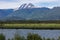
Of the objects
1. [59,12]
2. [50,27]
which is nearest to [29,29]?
[50,27]

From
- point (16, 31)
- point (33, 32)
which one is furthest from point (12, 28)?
point (33, 32)

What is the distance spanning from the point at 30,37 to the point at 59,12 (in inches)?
2670

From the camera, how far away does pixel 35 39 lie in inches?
186

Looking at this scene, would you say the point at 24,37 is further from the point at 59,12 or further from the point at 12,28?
the point at 59,12

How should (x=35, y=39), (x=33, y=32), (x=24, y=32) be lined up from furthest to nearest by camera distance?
(x=24, y=32) → (x=33, y=32) → (x=35, y=39)

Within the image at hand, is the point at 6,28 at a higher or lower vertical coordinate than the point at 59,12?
higher

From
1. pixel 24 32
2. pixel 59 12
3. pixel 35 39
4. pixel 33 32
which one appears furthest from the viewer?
pixel 59 12

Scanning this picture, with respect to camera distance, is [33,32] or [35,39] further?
[33,32]

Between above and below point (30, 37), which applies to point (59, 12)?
below

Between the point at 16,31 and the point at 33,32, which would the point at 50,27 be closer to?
the point at 33,32

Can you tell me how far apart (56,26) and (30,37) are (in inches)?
22.1

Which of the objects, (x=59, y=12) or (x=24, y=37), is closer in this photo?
(x=24, y=37)

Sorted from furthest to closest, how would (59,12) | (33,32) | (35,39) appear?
1. (59,12)
2. (33,32)
3. (35,39)

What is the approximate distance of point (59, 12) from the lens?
72.0m
